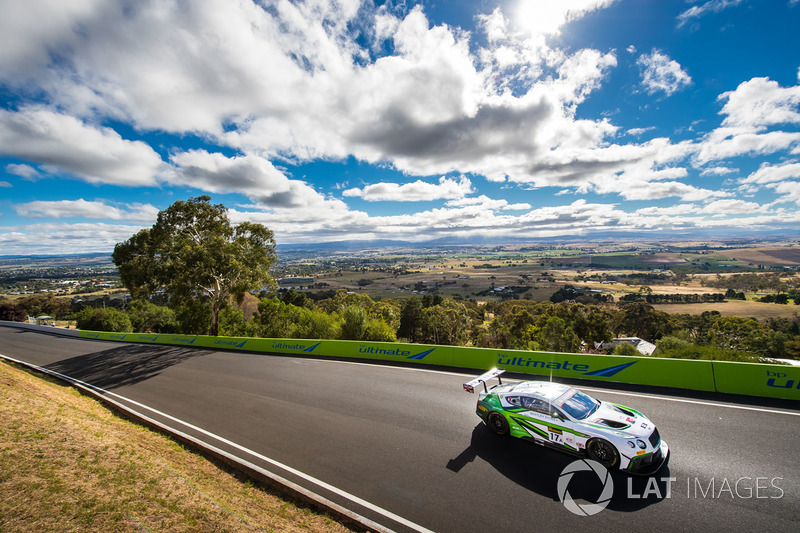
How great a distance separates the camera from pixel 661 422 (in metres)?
8.83

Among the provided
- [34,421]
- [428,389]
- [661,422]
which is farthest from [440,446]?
[34,421]

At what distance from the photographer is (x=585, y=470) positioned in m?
7.03

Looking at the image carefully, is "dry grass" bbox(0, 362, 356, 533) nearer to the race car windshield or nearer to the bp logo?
the bp logo

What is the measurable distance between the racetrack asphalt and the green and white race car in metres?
0.38

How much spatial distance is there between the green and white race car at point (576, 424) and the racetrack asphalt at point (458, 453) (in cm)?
38

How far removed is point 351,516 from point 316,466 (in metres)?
2.08

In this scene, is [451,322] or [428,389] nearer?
[428,389]

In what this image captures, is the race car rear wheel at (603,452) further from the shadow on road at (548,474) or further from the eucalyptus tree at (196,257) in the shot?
the eucalyptus tree at (196,257)

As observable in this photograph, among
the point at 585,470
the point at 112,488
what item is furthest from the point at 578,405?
the point at 112,488

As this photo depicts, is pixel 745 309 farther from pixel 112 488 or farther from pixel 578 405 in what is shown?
pixel 112 488

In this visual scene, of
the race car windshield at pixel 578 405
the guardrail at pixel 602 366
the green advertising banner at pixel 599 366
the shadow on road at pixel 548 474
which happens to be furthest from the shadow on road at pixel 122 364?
the race car windshield at pixel 578 405

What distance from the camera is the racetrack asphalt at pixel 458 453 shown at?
5961 millimetres

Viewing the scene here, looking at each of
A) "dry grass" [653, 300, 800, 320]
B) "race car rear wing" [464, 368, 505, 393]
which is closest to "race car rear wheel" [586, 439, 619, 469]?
"race car rear wing" [464, 368, 505, 393]

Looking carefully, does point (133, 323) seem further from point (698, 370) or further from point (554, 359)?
point (698, 370)
